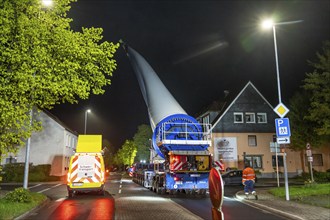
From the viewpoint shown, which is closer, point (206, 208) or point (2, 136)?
point (2, 136)

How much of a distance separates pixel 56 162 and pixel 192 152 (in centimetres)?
2715

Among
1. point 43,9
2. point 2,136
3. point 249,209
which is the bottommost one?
point 249,209

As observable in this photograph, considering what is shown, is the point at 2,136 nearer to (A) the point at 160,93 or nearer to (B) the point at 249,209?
(B) the point at 249,209

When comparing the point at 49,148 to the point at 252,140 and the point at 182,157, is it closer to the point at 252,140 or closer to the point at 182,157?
the point at 252,140

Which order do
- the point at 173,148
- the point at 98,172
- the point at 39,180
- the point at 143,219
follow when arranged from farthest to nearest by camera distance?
1. the point at 39,180
2. the point at 173,148
3. the point at 98,172
4. the point at 143,219

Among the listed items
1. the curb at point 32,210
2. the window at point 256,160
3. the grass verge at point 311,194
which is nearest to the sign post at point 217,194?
the curb at point 32,210

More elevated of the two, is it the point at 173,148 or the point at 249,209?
the point at 173,148

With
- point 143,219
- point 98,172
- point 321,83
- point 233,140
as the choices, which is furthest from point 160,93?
point 233,140

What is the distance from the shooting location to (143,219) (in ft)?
32.9

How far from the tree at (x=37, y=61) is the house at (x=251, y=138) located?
32267 millimetres

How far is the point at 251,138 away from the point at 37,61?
37503 millimetres

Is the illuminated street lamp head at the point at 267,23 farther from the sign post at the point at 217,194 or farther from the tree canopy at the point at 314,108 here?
the sign post at the point at 217,194

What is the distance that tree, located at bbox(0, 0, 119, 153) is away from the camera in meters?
8.67

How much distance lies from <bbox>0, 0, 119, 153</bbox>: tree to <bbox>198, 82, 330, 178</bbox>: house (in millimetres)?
32267
